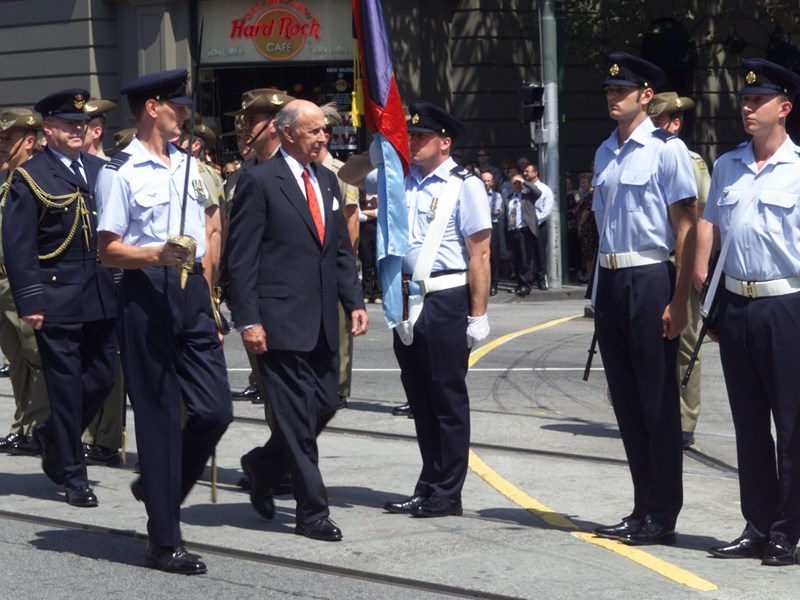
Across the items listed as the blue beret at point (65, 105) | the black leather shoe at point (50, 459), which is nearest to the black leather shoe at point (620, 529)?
the black leather shoe at point (50, 459)

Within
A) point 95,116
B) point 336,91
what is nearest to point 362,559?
point 95,116

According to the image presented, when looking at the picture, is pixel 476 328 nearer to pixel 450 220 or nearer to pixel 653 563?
pixel 450 220

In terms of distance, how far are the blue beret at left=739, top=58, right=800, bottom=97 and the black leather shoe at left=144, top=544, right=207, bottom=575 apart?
119 inches

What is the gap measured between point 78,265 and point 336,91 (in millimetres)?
17819

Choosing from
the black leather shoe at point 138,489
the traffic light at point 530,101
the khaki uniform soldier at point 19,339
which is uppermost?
the traffic light at point 530,101

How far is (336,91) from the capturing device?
2564 centimetres

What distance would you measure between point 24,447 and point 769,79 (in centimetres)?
509

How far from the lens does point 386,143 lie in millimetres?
7523

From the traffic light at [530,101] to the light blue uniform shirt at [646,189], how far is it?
14970mm

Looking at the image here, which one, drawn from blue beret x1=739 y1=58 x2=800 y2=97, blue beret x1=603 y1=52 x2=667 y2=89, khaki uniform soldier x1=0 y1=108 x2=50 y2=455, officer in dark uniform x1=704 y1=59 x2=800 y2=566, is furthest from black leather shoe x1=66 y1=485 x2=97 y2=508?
blue beret x1=739 y1=58 x2=800 y2=97

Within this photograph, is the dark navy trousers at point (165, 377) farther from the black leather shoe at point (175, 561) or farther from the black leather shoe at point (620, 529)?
the black leather shoe at point (620, 529)

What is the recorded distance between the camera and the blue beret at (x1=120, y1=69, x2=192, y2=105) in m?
6.60

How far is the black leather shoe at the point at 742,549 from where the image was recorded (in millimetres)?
6461

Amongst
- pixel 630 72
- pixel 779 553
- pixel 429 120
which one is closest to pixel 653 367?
pixel 779 553
